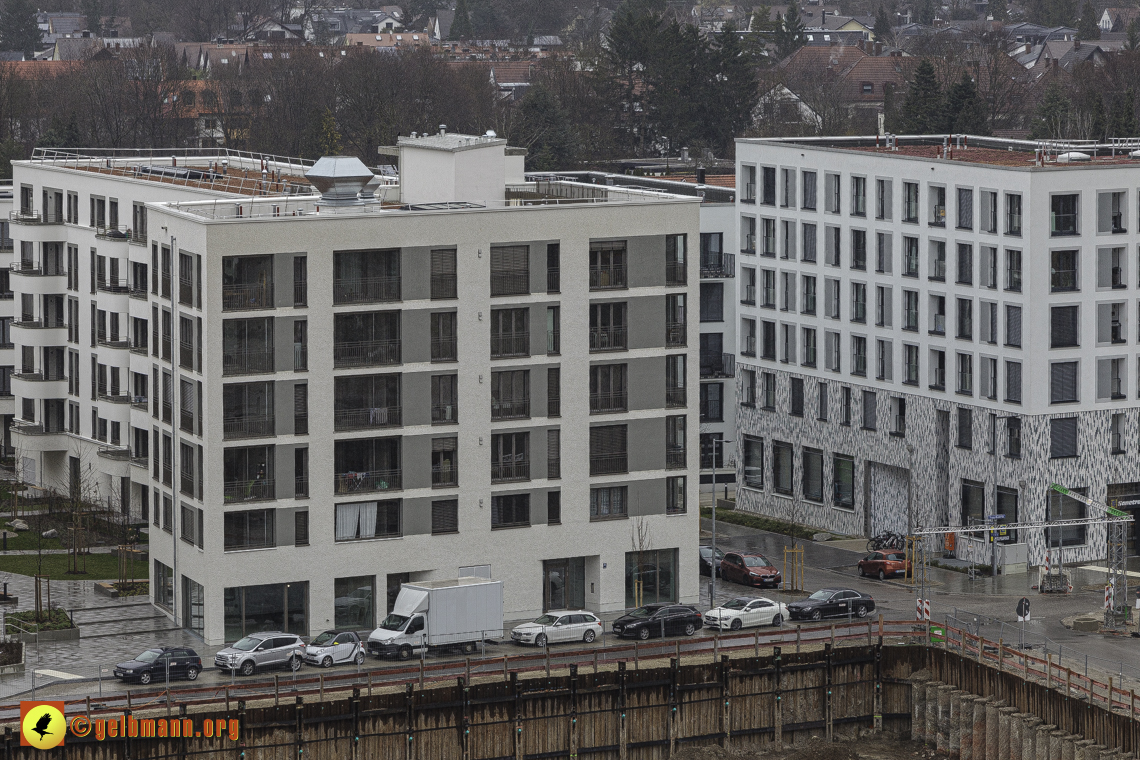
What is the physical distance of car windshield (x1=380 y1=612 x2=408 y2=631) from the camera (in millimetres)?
84875

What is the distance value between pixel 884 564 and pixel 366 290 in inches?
1208

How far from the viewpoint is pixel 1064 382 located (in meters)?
102

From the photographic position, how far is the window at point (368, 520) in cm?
8850

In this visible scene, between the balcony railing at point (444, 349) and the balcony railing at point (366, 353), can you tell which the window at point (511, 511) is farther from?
the balcony railing at point (366, 353)

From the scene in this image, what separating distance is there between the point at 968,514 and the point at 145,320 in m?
43.9

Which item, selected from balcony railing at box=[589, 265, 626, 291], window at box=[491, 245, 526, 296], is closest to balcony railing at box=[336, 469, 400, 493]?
window at box=[491, 245, 526, 296]

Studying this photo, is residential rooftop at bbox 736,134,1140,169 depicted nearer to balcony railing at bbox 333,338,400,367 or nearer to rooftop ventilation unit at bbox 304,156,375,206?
rooftop ventilation unit at bbox 304,156,375,206

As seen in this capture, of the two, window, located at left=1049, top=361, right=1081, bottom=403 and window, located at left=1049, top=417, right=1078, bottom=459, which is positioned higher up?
window, located at left=1049, top=361, right=1081, bottom=403

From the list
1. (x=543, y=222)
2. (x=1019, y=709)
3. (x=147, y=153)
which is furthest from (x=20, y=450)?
(x=147, y=153)

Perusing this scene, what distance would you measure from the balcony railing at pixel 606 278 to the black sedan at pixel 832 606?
53.7 ft

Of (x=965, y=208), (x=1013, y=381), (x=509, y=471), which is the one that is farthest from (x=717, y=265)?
(x=509, y=471)

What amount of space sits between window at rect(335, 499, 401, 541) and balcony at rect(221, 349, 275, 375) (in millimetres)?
6742

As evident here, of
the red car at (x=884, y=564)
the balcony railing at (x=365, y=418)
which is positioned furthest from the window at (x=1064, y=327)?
the balcony railing at (x=365, y=418)

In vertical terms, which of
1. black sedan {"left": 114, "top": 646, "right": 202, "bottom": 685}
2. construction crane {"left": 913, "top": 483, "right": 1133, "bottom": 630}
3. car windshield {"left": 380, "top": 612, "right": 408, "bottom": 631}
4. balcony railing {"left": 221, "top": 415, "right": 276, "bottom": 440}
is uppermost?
balcony railing {"left": 221, "top": 415, "right": 276, "bottom": 440}
